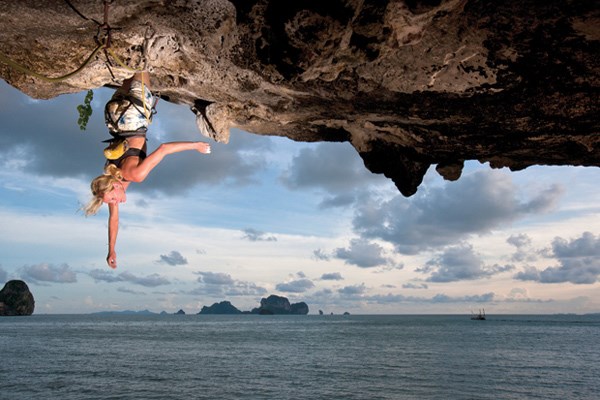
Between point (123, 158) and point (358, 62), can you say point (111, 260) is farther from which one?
point (358, 62)

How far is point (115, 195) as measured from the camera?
5781 mm

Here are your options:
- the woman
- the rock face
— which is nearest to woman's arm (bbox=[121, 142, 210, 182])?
the woman

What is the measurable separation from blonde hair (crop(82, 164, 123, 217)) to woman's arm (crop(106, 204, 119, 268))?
19 centimetres

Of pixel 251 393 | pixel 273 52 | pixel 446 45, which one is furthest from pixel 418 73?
pixel 251 393

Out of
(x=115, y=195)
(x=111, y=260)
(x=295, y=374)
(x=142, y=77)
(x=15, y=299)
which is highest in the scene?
(x=15, y=299)

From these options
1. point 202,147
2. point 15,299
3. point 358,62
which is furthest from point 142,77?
point 15,299

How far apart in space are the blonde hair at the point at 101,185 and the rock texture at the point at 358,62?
1573 millimetres

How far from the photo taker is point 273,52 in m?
5.48

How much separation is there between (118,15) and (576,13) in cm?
504

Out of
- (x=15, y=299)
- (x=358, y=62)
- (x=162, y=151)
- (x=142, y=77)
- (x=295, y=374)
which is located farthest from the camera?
(x=15, y=299)

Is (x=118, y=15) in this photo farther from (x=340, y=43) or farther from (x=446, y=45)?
(x=446, y=45)

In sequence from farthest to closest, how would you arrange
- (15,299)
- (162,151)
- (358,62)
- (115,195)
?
(15,299), (115,195), (358,62), (162,151)

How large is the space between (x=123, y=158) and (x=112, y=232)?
38.3 inches

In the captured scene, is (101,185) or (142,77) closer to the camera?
(101,185)
